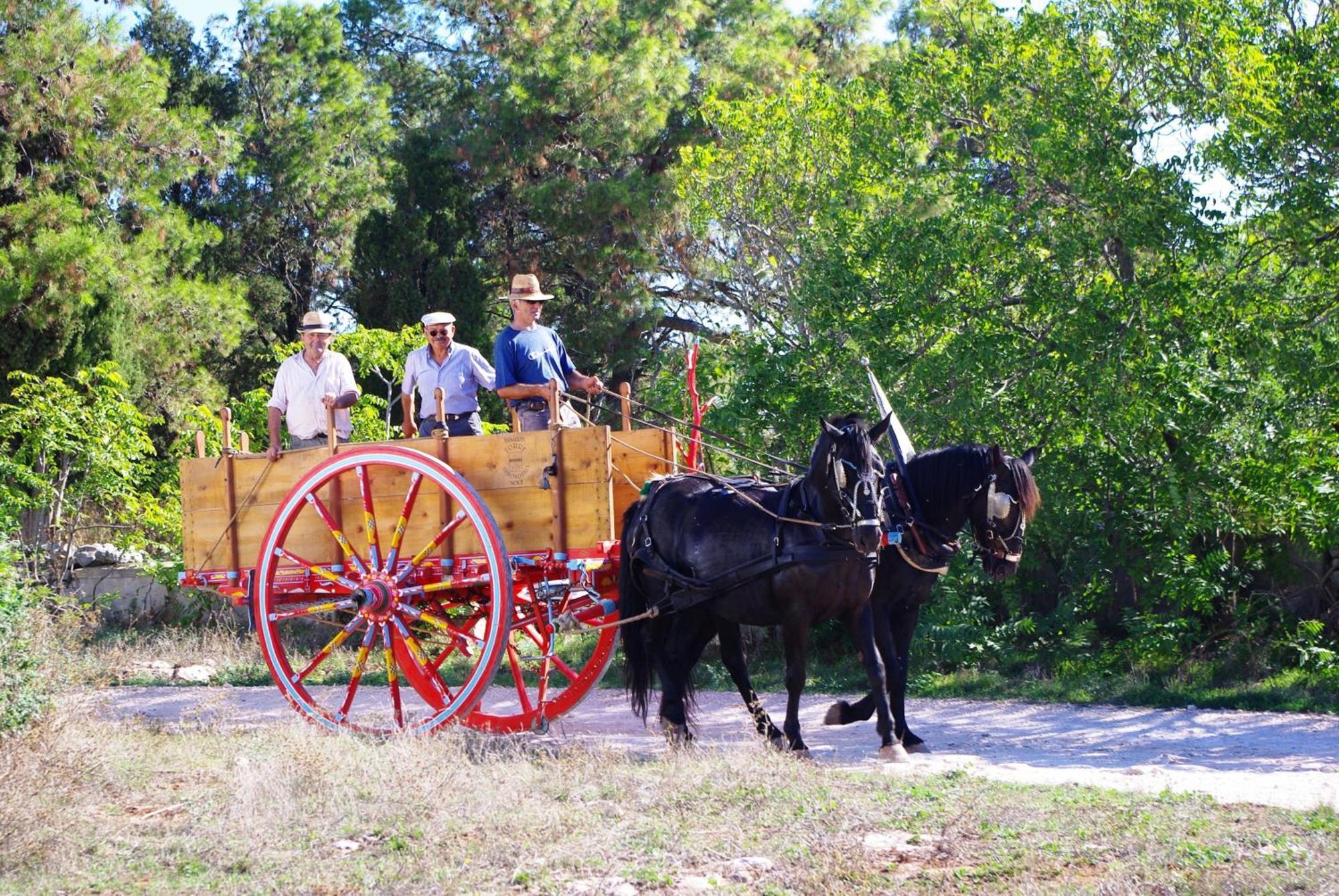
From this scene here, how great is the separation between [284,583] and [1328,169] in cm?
762

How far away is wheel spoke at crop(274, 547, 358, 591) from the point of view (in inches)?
347

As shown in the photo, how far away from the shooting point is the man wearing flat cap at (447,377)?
30.9 feet

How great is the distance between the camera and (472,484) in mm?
8672

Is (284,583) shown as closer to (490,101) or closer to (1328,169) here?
(1328,169)

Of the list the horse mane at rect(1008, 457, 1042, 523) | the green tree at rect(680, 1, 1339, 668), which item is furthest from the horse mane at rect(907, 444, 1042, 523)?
the green tree at rect(680, 1, 1339, 668)

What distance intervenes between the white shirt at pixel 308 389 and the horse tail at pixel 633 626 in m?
2.11

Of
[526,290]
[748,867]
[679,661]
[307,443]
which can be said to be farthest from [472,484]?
[748,867]

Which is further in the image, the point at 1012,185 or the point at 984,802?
the point at 1012,185

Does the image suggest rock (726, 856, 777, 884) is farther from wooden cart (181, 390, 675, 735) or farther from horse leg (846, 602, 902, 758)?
wooden cart (181, 390, 675, 735)

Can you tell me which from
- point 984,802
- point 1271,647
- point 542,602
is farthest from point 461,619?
point 984,802

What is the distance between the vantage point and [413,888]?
202 inches

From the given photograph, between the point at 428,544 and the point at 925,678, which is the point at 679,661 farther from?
the point at 925,678

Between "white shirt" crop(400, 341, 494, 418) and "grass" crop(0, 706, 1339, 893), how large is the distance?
8.86ft

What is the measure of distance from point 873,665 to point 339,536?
332 cm
